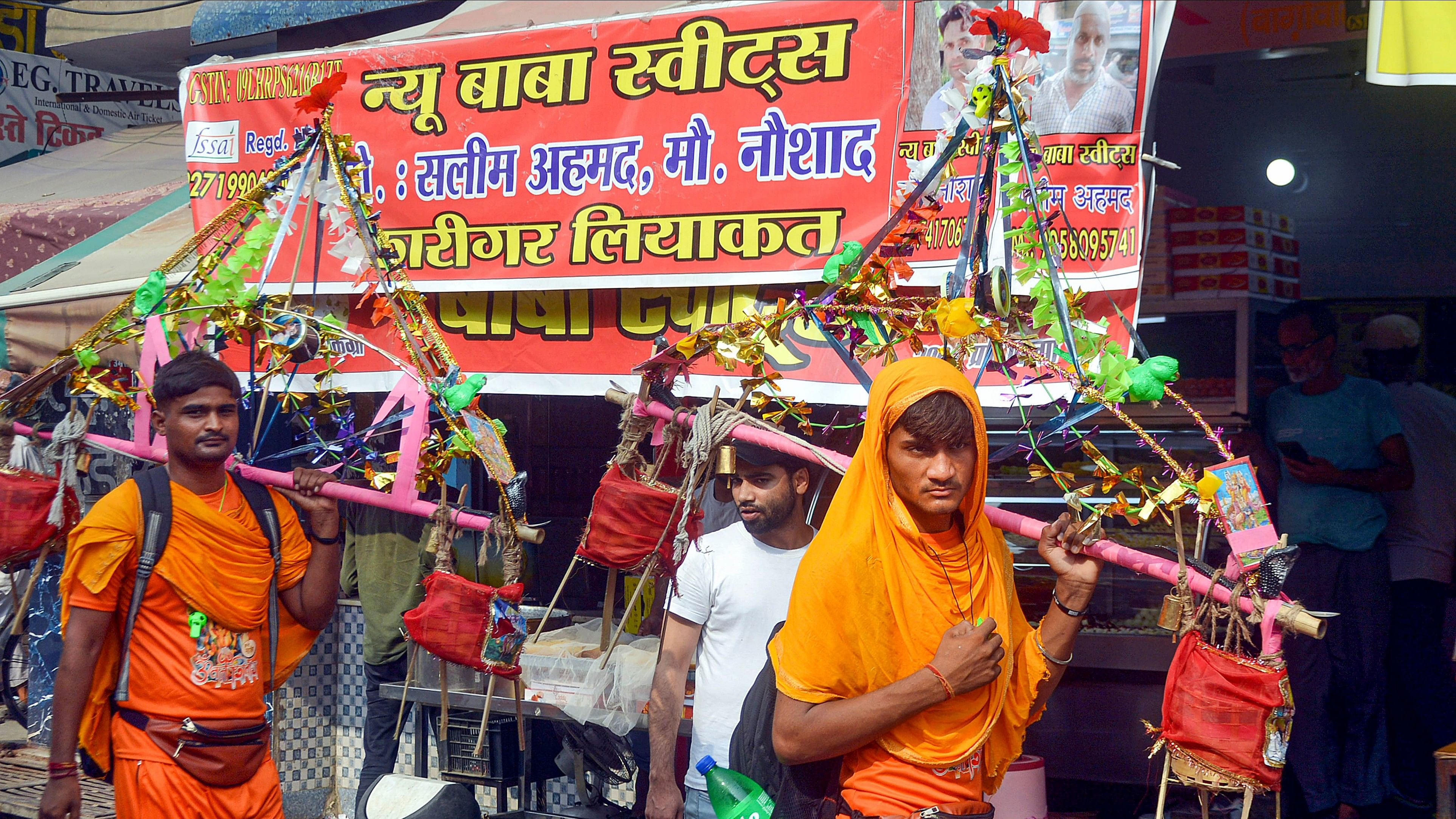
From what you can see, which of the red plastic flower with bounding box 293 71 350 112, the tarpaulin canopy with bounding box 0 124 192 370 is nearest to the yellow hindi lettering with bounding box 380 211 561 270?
the red plastic flower with bounding box 293 71 350 112

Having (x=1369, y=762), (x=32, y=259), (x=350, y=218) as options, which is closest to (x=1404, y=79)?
(x=1369, y=762)

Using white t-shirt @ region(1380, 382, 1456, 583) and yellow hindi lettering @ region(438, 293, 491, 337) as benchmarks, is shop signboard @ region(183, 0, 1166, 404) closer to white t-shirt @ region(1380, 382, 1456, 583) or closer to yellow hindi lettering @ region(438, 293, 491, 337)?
yellow hindi lettering @ region(438, 293, 491, 337)

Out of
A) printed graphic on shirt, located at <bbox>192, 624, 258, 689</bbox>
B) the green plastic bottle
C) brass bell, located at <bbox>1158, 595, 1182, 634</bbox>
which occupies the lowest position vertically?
the green plastic bottle

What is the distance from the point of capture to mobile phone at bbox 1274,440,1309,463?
18.0 ft

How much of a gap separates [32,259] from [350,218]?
16.6 feet

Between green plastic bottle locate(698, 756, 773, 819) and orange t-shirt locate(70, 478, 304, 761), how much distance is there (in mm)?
1561

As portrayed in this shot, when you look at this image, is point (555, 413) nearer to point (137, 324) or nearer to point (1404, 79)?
point (137, 324)

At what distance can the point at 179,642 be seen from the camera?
3568 mm

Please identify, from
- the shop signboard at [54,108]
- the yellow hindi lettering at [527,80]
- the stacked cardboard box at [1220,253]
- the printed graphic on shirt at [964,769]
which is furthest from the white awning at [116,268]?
the printed graphic on shirt at [964,769]

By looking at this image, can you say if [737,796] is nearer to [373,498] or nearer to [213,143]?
[373,498]

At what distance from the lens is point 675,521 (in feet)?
13.0

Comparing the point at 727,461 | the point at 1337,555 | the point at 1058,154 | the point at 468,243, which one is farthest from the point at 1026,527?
the point at 468,243

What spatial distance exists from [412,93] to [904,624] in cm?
389

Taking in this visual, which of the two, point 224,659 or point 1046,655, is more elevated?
point 1046,655
